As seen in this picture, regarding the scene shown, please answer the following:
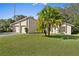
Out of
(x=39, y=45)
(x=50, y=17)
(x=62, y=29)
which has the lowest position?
(x=39, y=45)

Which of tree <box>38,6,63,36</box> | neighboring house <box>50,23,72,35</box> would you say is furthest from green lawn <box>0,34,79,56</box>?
tree <box>38,6,63,36</box>

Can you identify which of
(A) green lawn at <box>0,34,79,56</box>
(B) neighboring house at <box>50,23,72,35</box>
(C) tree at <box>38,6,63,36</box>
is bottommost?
(A) green lawn at <box>0,34,79,56</box>

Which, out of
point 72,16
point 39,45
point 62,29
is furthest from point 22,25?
point 72,16

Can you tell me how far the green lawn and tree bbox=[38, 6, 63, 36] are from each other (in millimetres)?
174

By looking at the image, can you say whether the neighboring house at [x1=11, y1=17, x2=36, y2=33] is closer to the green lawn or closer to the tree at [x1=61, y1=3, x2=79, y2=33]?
the green lawn

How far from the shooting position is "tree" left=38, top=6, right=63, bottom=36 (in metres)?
8.09

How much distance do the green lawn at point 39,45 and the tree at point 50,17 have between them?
17 cm

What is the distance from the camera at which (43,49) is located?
8.05 meters

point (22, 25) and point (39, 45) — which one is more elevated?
point (22, 25)

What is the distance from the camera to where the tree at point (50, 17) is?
809cm

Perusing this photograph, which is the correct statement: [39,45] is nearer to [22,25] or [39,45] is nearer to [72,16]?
[22,25]

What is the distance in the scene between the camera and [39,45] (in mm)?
8070

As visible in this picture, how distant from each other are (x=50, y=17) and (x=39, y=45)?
392 millimetres

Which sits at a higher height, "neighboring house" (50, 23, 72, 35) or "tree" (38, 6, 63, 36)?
"tree" (38, 6, 63, 36)
